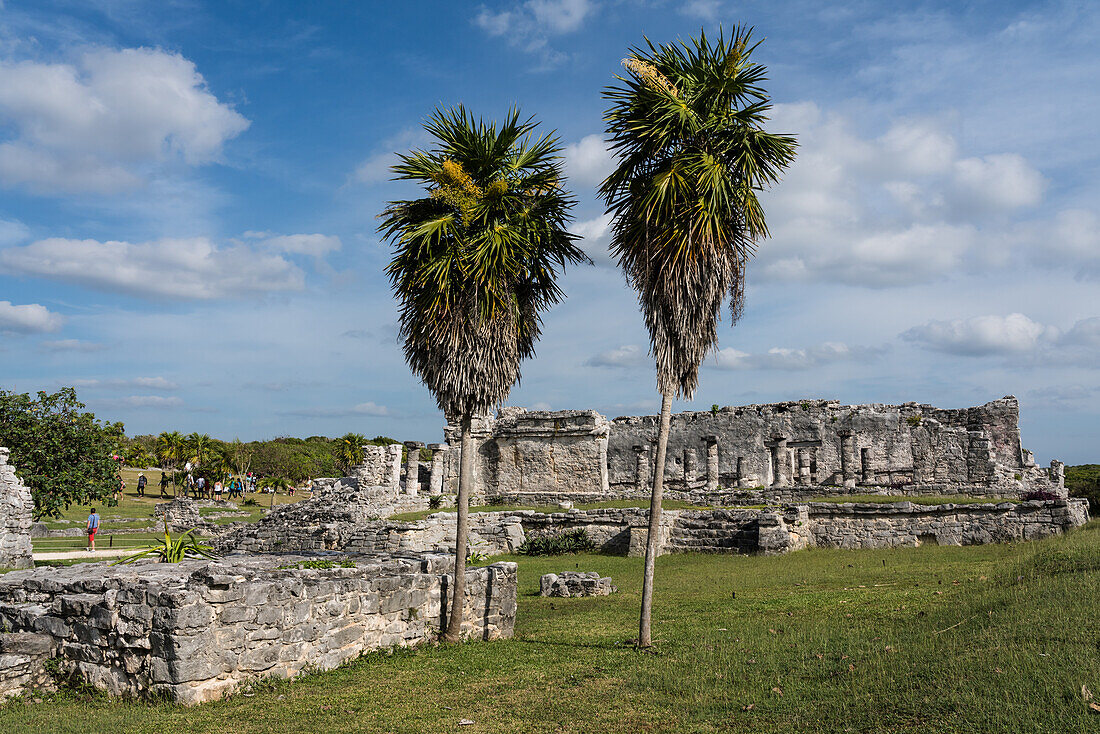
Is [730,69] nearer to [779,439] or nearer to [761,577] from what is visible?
[761,577]

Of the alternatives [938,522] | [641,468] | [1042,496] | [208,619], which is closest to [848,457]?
[641,468]

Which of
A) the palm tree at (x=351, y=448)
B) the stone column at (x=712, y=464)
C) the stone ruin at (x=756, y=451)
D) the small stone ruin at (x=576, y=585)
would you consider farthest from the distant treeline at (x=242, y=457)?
the small stone ruin at (x=576, y=585)

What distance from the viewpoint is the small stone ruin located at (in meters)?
13.7

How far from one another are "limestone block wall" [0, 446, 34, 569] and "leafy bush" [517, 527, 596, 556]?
12.2 m

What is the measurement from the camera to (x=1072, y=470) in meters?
39.4

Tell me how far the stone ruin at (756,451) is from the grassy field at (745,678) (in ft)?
51.3

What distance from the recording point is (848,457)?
28.6 meters

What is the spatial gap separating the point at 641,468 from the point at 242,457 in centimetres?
3345

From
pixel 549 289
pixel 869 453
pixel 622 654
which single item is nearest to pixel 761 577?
pixel 622 654

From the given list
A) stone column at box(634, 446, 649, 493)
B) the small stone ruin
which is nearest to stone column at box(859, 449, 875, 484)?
stone column at box(634, 446, 649, 493)

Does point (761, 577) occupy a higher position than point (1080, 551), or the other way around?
point (1080, 551)

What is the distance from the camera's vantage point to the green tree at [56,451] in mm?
20344

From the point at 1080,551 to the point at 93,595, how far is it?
1339 centimetres

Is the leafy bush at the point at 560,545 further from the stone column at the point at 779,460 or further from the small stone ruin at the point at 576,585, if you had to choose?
the stone column at the point at 779,460
